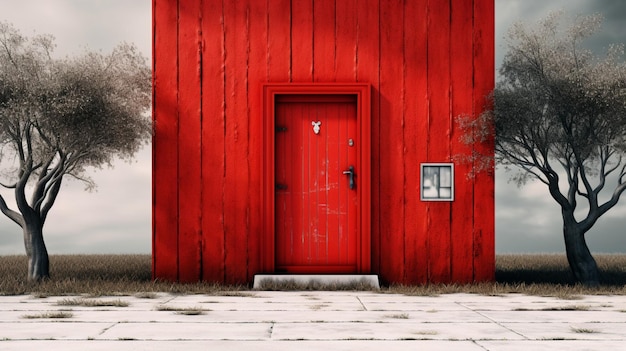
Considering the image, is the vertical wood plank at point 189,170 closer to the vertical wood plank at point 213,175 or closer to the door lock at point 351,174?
the vertical wood plank at point 213,175

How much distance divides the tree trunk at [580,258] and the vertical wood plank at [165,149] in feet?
16.5

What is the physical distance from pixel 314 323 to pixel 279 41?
15.0ft

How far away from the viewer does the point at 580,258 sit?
9352 millimetres

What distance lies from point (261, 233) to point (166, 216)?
47.6 inches

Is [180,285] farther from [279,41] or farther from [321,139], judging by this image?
[279,41]

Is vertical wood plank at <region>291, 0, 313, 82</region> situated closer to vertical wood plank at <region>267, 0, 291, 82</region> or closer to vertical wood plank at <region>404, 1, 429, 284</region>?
vertical wood plank at <region>267, 0, 291, 82</region>

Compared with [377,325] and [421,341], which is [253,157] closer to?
[377,325]

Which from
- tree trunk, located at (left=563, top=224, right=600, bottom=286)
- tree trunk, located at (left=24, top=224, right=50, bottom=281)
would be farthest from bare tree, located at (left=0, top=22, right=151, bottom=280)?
tree trunk, located at (left=563, top=224, right=600, bottom=286)

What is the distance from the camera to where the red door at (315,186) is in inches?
349

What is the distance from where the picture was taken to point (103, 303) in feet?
21.7

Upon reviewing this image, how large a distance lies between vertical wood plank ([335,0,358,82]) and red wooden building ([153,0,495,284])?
0.04ft

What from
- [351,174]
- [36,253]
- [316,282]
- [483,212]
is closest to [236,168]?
[351,174]

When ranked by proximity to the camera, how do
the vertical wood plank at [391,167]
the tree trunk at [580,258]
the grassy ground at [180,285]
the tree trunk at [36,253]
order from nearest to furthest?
the grassy ground at [180,285] < the vertical wood plank at [391,167] < the tree trunk at [580,258] < the tree trunk at [36,253]

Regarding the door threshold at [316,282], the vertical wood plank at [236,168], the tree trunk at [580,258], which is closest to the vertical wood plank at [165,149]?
the vertical wood plank at [236,168]
